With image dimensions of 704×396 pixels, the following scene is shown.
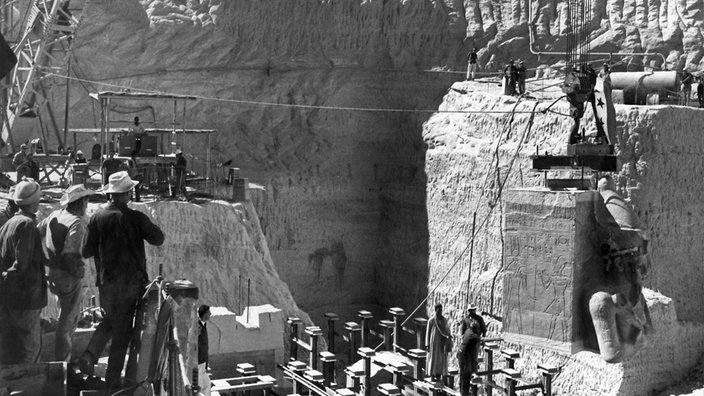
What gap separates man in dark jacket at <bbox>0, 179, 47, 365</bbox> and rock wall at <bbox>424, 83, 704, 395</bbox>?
15.0 m

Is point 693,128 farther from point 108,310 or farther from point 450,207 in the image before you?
point 108,310

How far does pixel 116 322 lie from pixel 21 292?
0.80 metres

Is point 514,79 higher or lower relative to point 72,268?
higher

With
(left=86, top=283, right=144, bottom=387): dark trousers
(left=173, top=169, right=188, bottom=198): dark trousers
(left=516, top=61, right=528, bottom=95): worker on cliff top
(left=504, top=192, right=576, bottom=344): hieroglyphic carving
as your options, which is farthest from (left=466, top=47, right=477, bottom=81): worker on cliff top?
(left=86, top=283, right=144, bottom=387): dark trousers

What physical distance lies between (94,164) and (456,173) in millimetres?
8772

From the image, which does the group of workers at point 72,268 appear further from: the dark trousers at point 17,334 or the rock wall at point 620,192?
the rock wall at point 620,192

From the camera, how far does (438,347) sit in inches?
615

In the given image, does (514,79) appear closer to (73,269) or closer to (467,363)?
(467,363)

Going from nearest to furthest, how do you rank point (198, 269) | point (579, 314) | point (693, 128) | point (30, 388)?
point (30, 388), point (579, 314), point (198, 269), point (693, 128)

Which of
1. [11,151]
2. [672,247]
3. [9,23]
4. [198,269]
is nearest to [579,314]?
[198,269]

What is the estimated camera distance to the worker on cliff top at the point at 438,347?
51.2 ft

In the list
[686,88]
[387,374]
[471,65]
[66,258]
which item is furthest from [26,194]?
[471,65]

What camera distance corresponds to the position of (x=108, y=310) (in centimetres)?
828

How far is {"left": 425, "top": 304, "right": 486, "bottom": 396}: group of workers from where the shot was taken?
1469 cm
